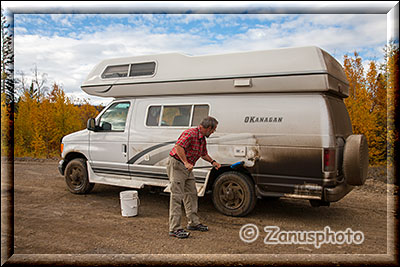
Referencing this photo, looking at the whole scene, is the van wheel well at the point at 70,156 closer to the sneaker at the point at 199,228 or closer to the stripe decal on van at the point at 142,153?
the stripe decal on van at the point at 142,153

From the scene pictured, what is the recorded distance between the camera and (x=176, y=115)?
6.88m

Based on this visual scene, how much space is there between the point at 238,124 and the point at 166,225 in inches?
87.3

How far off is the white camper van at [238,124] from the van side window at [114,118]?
2 cm

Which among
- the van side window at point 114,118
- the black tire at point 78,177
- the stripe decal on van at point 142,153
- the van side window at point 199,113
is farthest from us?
the black tire at point 78,177

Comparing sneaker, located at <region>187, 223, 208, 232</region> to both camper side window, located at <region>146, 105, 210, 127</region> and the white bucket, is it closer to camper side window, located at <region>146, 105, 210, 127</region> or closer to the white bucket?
the white bucket

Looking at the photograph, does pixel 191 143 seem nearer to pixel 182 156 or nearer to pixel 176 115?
pixel 182 156

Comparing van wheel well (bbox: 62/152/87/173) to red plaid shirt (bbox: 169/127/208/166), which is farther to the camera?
van wheel well (bbox: 62/152/87/173)

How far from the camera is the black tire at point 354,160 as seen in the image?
5.48 meters

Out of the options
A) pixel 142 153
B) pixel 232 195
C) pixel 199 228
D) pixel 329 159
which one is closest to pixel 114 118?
pixel 142 153

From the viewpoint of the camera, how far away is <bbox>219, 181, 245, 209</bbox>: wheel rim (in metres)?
6.19

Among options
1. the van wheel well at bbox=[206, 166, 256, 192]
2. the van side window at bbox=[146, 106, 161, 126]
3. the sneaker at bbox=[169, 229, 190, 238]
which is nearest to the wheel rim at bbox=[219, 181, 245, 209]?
the van wheel well at bbox=[206, 166, 256, 192]

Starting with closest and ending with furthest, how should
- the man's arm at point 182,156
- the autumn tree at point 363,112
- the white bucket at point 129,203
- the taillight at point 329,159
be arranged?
the man's arm at point 182,156, the taillight at point 329,159, the white bucket at point 129,203, the autumn tree at point 363,112

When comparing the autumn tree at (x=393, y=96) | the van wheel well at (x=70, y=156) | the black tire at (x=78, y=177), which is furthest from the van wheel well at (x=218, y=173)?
the autumn tree at (x=393, y=96)

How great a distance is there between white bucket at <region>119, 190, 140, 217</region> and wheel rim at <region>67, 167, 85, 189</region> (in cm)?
202
